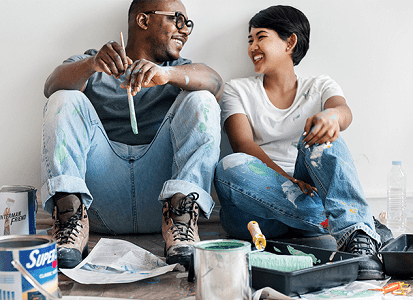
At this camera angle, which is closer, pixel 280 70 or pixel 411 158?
pixel 280 70

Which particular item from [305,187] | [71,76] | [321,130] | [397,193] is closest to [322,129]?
[321,130]

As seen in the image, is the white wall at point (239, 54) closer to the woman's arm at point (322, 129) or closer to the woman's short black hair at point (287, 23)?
the woman's short black hair at point (287, 23)

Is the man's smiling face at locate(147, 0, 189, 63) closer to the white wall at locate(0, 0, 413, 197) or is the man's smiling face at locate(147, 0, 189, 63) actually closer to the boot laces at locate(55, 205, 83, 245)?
the white wall at locate(0, 0, 413, 197)

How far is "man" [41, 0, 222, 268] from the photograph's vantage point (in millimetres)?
1087

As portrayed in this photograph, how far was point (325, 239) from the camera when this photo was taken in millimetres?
1464

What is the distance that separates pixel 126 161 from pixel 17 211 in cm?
39

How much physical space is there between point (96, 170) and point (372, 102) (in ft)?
4.24

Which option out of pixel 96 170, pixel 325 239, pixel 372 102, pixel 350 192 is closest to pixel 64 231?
pixel 96 170

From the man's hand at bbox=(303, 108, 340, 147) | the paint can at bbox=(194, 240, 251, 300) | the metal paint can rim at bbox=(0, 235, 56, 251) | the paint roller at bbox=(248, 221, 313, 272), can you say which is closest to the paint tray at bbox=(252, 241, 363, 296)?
the paint roller at bbox=(248, 221, 313, 272)

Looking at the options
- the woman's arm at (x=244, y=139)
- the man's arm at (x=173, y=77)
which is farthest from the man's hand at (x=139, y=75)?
the woman's arm at (x=244, y=139)

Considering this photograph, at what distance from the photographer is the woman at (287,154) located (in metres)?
1.10

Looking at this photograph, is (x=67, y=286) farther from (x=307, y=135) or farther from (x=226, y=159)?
(x=307, y=135)

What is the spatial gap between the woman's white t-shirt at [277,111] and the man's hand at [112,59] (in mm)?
561

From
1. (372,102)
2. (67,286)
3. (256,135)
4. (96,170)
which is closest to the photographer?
(67,286)
